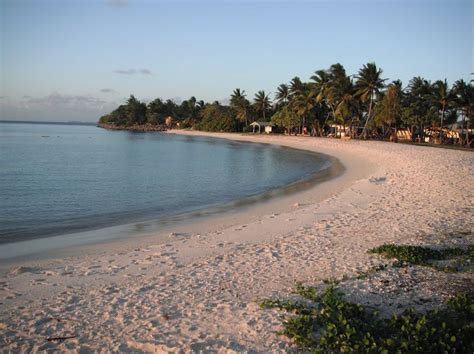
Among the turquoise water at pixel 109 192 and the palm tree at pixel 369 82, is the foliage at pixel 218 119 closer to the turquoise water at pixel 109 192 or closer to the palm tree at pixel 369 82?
the palm tree at pixel 369 82

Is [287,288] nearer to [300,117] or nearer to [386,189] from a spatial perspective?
[386,189]

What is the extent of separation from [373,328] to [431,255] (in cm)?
344

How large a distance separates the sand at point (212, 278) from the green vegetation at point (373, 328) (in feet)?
0.95

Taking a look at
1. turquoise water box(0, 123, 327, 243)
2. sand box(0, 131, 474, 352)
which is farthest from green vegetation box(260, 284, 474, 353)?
turquoise water box(0, 123, 327, 243)

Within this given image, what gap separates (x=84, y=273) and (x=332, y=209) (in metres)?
8.12

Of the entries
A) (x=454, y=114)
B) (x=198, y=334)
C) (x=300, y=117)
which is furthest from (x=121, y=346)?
(x=300, y=117)

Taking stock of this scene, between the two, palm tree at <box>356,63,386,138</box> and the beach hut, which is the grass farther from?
the beach hut

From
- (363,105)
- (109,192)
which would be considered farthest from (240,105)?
(109,192)

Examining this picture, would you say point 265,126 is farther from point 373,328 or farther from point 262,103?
point 373,328

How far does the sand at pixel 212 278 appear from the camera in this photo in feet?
15.5

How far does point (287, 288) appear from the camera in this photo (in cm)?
606

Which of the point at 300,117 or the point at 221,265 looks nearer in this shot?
the point at 221,265

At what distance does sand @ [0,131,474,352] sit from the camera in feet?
15.5

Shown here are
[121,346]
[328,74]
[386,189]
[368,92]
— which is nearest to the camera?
[121,346]
